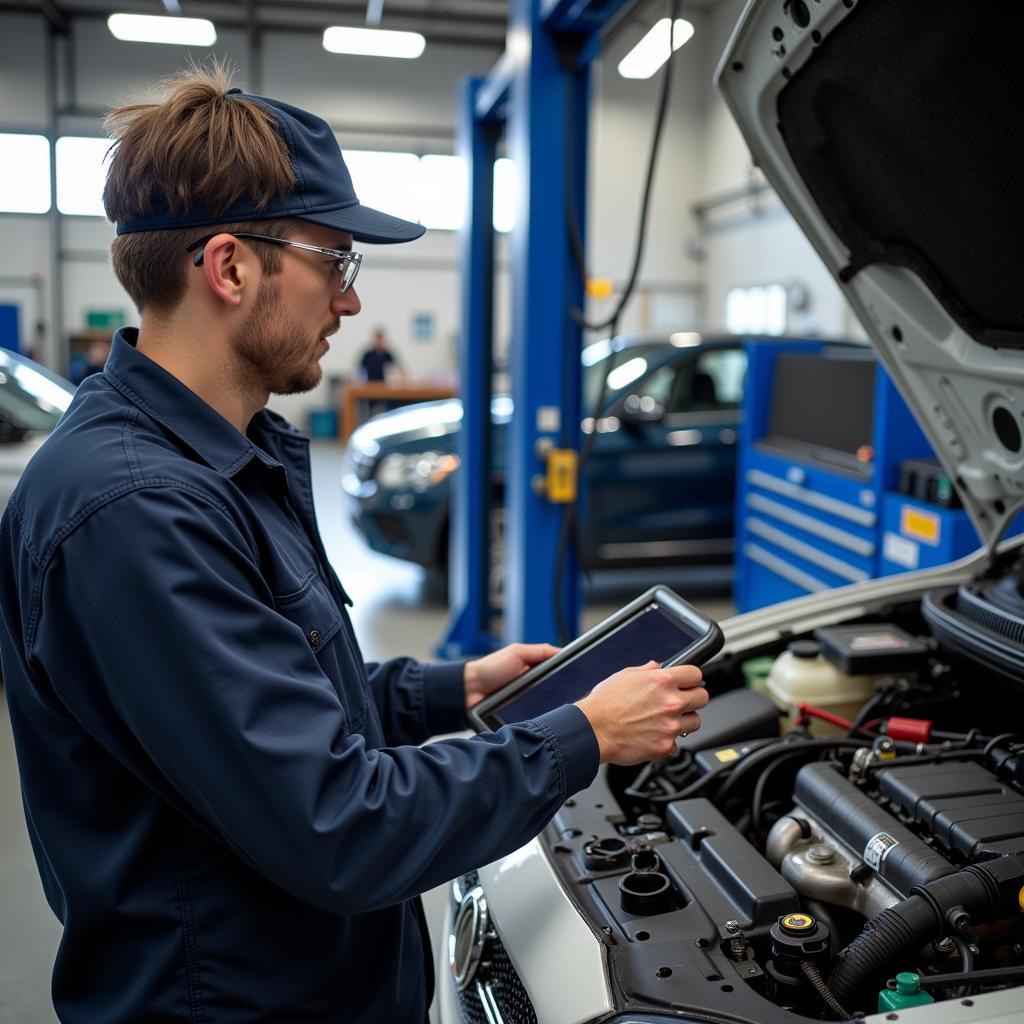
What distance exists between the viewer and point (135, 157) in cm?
112

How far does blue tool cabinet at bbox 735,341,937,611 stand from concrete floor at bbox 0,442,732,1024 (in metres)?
0.81

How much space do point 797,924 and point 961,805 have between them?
0.32m

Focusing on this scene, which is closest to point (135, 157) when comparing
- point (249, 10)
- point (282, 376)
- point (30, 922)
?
point (282, 376)

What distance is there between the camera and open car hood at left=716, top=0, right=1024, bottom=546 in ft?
4.12

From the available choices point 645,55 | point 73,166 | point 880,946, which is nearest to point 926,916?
point 880,946

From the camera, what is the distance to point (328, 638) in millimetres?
1180

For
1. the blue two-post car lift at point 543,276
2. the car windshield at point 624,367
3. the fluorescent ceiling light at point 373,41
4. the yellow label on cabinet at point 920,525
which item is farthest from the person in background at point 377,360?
the yellow label on cabinet at point 920,525

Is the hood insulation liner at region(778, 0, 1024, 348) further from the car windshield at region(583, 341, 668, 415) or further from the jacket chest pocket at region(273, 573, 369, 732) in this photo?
the car windshield at region(583, 341, 668, 415)

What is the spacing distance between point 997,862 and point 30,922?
7.92 ft

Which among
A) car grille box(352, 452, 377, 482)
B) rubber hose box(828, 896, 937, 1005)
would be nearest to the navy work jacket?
rubber hose box(828, 896, 937, 1005)

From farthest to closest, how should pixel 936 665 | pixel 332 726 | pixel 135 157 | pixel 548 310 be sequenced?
1. pixel 548 310
2. pixel 936 665
3. pixel 135 157
4. pixel 332 726

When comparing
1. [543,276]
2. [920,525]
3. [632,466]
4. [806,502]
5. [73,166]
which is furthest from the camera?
[73,166]

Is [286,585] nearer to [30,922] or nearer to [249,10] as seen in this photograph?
[30,922]

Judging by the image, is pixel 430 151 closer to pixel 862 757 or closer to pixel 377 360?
pixel 377 360
